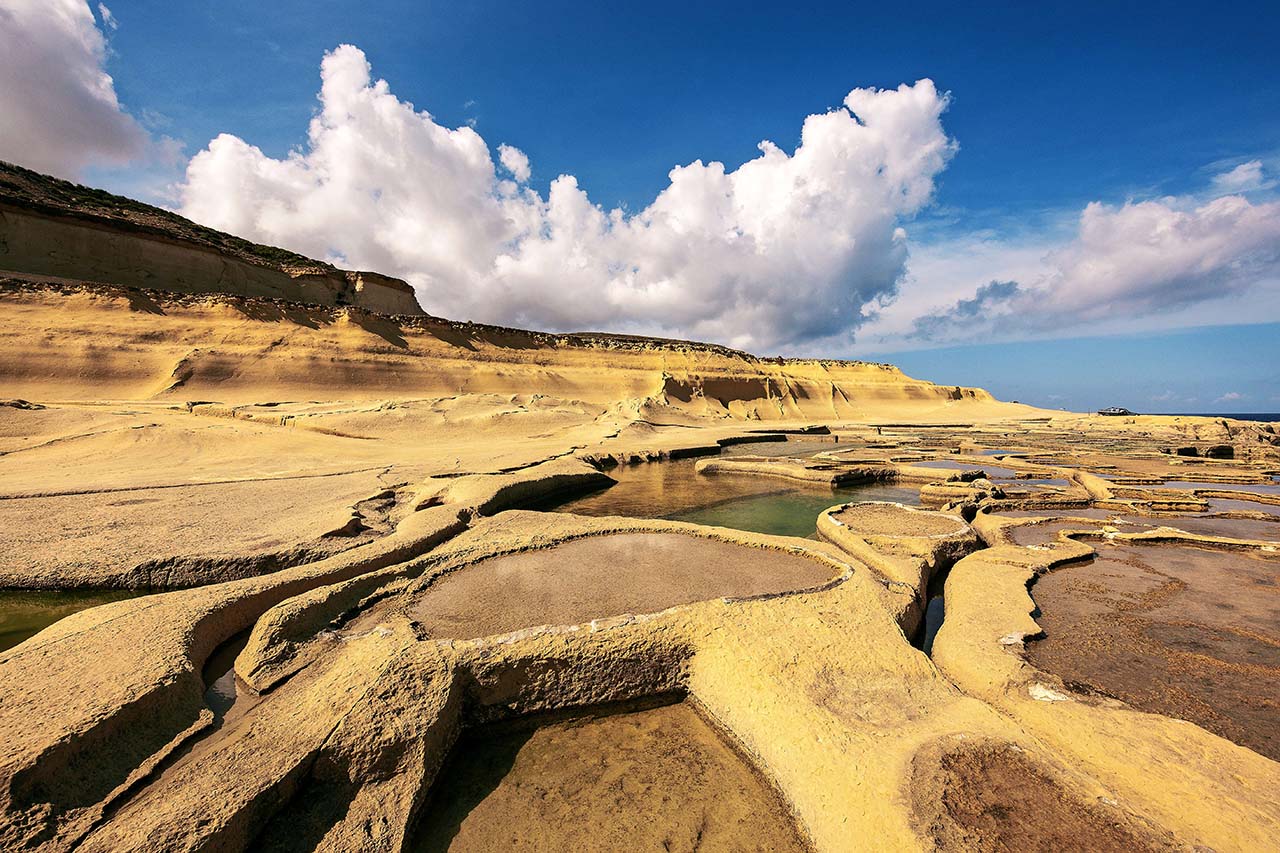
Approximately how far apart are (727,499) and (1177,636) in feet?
28.1

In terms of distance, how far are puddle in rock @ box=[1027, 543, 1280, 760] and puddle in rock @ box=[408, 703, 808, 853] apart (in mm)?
3080

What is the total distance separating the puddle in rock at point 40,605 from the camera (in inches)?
214

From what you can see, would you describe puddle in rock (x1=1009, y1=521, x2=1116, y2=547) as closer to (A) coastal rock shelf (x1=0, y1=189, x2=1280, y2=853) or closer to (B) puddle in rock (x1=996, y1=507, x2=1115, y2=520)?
(A) coastal rock shelf (x1=0, y1=189, x2=1280, y2=853)

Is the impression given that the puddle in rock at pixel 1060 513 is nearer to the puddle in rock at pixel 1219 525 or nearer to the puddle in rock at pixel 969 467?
the puddle in rock at pixel 1219 525

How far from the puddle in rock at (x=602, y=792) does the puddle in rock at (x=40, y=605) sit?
17.3ft

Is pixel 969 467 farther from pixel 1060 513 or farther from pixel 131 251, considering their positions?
pixel 131 251

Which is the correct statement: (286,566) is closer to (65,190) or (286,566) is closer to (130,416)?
(130,416)

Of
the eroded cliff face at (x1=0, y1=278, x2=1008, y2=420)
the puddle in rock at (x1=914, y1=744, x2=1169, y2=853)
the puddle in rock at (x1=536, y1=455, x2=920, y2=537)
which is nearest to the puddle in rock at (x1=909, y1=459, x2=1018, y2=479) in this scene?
the puddle in rock at (x1=536, y1=455, x2=920, y2=537)

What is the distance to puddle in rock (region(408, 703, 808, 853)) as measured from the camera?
9.85 ft

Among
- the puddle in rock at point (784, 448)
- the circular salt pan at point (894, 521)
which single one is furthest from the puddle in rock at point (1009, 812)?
the puddle in rock at point (784, 448)

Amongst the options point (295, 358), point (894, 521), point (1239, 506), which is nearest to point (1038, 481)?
point (1239, 506)

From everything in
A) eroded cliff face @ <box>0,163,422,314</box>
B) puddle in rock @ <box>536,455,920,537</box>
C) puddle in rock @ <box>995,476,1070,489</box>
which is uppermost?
eroded cliff face @ <box>0,163,422,314</box>

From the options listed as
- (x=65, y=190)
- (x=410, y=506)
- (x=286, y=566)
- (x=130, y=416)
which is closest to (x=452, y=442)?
(x=130, y=416)

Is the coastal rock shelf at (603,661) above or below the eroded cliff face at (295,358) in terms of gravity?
below
